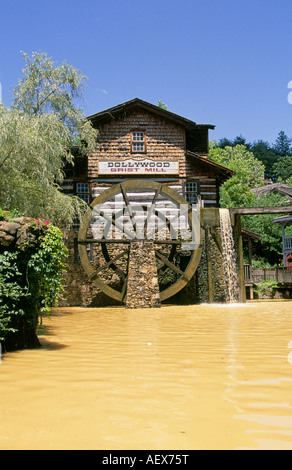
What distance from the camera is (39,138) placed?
1066 centimetres

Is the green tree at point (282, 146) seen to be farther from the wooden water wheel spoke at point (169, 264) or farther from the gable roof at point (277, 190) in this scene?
the wooden water wheel spoke at point (169, 264)

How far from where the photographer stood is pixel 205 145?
1745 centimetres

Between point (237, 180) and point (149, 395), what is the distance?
31.1m

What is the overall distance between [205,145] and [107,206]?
4.63 metres

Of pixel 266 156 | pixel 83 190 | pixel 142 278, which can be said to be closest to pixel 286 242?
pixel 83 190

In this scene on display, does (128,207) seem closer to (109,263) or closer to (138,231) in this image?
(138,231)

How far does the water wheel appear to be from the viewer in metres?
14.1

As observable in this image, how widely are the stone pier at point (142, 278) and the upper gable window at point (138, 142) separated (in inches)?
167

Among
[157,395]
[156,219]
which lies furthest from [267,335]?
[156,219]

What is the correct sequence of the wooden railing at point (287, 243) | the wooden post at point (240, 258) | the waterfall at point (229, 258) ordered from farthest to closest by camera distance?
the wooden railing at point (287, 243)
the wooden post at point (240, 258)
the waterfall at point (229, 258)

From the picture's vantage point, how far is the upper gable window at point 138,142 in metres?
16.1

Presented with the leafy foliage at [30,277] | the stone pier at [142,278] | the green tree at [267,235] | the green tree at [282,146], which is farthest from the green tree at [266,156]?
the leafy foliage at [30,277]

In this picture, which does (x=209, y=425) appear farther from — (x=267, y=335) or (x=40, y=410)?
→ (x=267, y=335)
